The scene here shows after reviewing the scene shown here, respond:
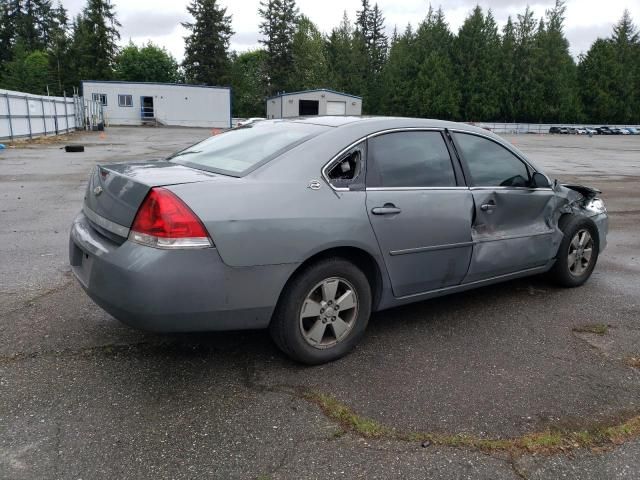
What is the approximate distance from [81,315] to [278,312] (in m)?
1.77

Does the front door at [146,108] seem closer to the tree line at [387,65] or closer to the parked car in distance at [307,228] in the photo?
the tree line at [387,65]

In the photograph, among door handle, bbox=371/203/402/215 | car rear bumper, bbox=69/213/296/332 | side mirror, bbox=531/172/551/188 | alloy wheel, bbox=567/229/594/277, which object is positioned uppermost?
side mirror, bbox=531/172/551/188

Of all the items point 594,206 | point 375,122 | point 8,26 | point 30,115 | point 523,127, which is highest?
point 8,26

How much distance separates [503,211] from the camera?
4.30m

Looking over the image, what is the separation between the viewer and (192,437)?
2.66 m

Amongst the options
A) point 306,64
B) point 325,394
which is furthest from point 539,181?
point 306,64

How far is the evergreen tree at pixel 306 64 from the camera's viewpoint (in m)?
72.6

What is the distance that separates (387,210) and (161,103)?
51.9m

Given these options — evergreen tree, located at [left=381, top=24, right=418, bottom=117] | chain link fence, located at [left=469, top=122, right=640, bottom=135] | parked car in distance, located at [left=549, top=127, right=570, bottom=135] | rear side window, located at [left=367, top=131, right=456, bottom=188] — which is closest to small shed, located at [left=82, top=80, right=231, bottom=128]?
evergreen tree, located at [left=381, top=24, right=418, bottom=117]

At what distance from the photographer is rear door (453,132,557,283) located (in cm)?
414

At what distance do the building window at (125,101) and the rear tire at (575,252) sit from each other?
167 ft

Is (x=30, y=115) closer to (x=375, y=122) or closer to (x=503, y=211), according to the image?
(x=375, y=122)

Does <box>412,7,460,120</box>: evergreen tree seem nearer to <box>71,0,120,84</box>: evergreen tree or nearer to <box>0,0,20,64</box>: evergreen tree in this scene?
<box>71,0,120,84</box>: evergreen tree

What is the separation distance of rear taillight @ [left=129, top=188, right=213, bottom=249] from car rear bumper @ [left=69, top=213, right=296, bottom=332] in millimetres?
48
